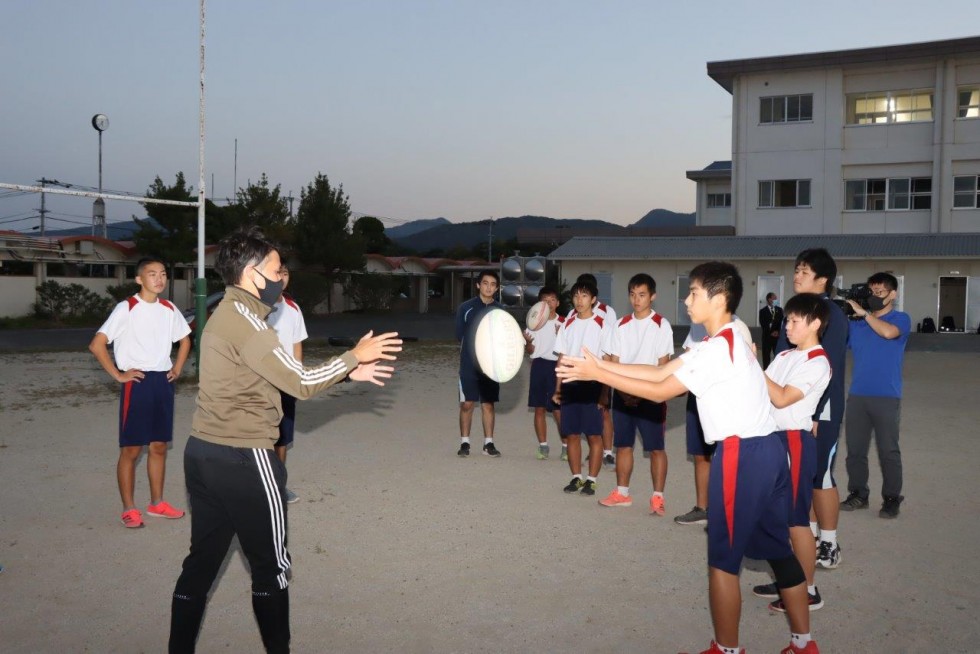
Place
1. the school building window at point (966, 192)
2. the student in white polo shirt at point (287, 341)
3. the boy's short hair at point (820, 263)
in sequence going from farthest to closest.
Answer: the school building window at point (966, 192)
the student in white polo shirt at point (287, 341)
the boy's short hair at point (820, 263)

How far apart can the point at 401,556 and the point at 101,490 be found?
3314 millimetres

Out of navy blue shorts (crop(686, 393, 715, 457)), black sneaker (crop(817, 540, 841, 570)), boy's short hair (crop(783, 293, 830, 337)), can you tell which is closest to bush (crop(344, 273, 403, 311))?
navy blue shorts (crop(686, 393, 715, 457))

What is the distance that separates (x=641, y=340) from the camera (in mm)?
6547

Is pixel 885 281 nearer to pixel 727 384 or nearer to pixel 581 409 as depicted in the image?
pixel 581 409

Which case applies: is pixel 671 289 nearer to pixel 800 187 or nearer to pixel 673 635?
pixel 800 187

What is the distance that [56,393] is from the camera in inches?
506

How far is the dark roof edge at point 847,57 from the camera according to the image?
30578mm

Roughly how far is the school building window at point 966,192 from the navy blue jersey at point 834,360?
3190cm

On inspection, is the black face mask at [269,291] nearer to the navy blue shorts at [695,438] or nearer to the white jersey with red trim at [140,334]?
the white jersey with red trim at [140,334]

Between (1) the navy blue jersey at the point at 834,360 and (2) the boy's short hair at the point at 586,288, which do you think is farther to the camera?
(2) the boy's short hair at the point at 586,288

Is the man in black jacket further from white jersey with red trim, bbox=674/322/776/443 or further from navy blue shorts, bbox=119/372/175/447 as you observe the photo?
white jersey with red trim, bbox=674/322/776/443

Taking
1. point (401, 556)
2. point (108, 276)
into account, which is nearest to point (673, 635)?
point (401, 556)

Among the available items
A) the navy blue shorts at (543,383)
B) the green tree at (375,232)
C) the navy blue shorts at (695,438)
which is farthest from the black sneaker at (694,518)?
the green tree at (375,232)

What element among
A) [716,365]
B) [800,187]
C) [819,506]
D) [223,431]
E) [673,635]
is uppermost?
[800,187]
